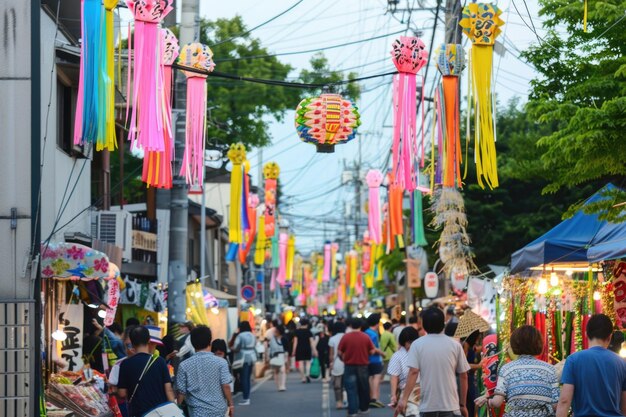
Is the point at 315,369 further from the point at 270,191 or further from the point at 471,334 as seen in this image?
the point at 471,334

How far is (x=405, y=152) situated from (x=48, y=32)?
7.23 m

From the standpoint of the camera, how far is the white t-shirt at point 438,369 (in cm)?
1080

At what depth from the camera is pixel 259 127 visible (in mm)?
47719

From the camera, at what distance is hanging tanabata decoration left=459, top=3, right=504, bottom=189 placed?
13.8 m

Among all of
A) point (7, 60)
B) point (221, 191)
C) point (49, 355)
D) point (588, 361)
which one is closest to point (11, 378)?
point (7, 60)

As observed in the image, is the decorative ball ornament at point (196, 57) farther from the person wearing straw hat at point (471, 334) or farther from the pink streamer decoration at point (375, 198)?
the pink streamer decoration at point (375, 198)

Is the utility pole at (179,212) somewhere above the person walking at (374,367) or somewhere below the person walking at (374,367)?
above

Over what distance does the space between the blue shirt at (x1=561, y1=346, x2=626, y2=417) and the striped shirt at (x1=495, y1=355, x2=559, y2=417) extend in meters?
0.56

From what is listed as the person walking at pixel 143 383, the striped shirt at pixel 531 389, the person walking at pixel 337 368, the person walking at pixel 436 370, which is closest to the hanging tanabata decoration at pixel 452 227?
the person walking at pixel 337 368

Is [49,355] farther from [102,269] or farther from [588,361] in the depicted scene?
[588,361]

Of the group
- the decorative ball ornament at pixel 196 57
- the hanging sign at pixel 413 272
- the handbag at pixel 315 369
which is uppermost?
the decorative ball ornament at pixel 196 57

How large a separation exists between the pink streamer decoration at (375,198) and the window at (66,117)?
13.2 m

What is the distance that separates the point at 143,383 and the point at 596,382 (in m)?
4.58

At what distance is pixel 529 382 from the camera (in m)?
9.48
